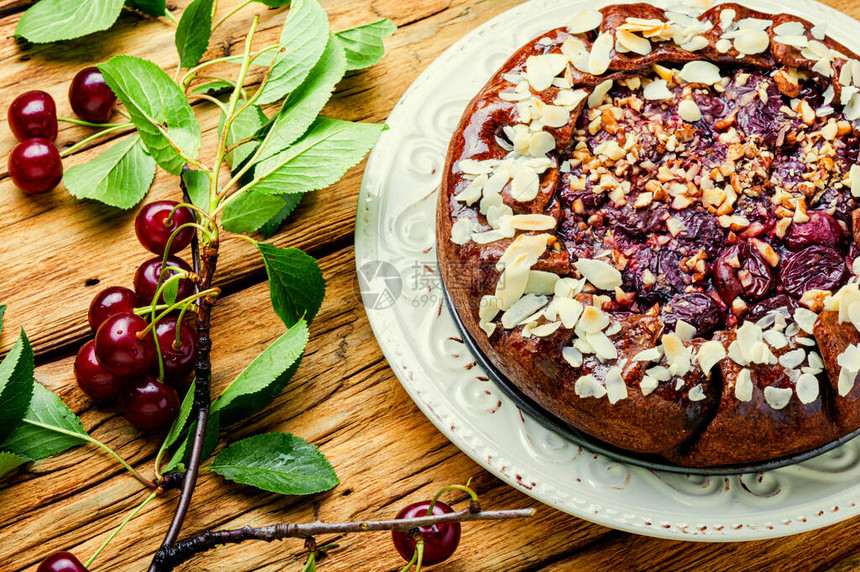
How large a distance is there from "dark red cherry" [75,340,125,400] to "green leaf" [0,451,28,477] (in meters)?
0.20

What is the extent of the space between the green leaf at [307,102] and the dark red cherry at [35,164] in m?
0.63

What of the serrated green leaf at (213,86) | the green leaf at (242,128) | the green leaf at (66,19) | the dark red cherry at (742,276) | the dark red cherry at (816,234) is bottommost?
the dark red cherry at (742,276)

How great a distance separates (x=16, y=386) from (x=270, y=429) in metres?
0.55

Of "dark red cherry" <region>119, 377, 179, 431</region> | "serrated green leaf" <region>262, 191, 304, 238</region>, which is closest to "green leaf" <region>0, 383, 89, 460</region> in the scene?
"dark red cherry" <region>119, 377, 179, 431</region>

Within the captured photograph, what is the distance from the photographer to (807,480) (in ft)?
5.44

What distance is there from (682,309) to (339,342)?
0.83 meters

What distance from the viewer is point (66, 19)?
216 centimetres

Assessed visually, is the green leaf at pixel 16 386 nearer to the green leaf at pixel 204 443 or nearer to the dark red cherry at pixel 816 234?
the green leaf at pixel 204 443

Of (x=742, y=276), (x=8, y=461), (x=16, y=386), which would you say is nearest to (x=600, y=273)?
(x=742, y=276)

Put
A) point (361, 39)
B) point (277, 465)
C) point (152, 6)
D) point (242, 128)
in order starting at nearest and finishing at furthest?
point (277, 465) < point (242, 128) < point (361, 39) < point (152, 6)

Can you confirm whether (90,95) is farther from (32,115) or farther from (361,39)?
(361,39)

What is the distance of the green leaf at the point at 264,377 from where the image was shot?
1687mm

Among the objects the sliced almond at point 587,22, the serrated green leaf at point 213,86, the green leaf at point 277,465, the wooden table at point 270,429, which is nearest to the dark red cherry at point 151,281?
the wooden table at point 270,429

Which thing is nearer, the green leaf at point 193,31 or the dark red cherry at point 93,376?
the dark red cherry at point 93,376
